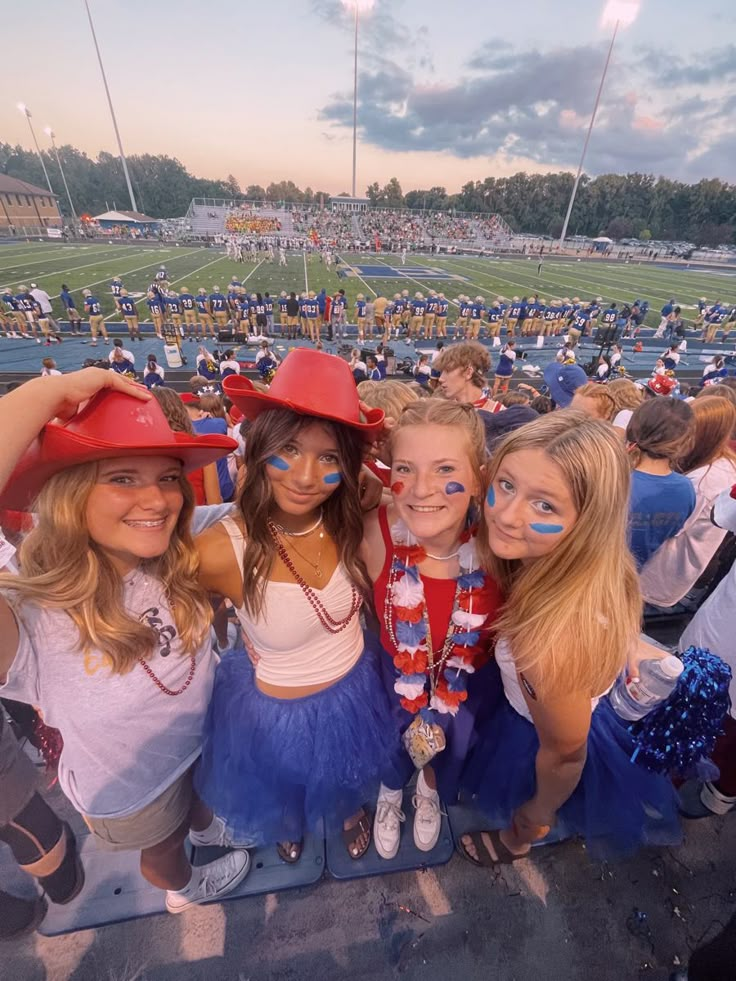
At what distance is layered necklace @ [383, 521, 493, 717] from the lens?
184 centimetres

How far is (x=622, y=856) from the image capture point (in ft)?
7.06

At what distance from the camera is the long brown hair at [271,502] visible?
1.53m

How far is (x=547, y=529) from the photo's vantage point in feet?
4.86

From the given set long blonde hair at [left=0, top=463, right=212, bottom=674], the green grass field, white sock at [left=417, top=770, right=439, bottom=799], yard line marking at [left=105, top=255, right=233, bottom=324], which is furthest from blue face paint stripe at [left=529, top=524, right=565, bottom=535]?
the green grass field

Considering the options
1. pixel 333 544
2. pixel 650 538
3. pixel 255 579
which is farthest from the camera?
pixel 650 538

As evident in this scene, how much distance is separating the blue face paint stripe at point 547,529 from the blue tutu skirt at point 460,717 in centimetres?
92

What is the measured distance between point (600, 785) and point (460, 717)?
2.22ft

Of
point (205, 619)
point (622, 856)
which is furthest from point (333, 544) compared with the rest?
point (622, 856)

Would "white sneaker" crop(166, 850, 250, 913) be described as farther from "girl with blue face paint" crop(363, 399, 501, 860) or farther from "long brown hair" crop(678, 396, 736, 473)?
"long brown hair" crop(678, 396, 736, 473)

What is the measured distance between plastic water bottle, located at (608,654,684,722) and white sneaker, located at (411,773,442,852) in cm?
112

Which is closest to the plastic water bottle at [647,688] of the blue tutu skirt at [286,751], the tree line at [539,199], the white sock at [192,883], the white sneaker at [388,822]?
the blue tutu skirt at [286,751]

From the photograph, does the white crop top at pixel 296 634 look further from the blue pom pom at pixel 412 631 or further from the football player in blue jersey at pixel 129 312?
the football player in blue jersey at pixel 129 312

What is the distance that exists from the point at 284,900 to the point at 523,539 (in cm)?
217

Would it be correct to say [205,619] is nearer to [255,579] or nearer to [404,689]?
[255,579]
